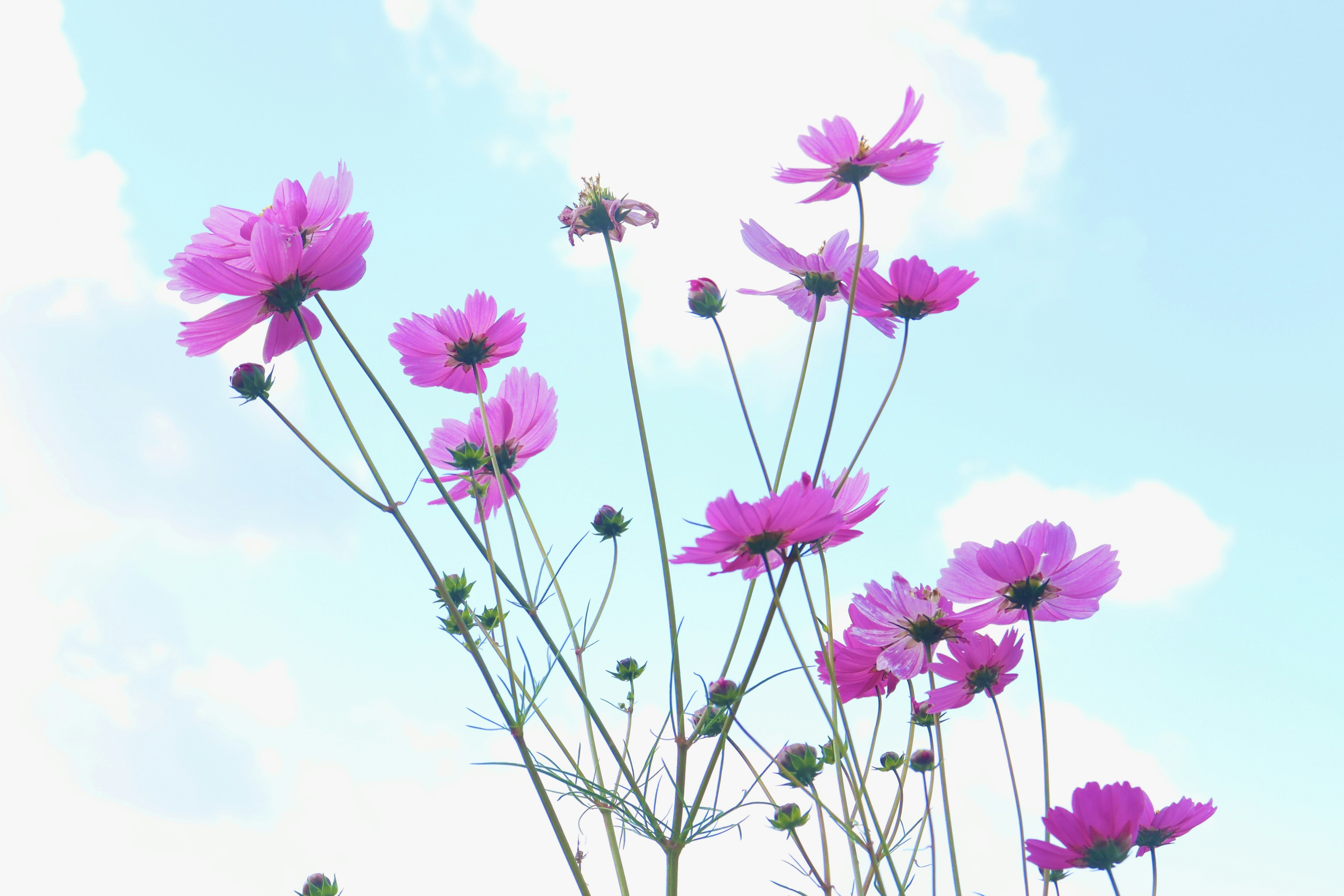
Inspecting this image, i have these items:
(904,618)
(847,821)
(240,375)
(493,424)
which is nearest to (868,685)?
(904,618)

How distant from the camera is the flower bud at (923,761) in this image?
1.36 meters

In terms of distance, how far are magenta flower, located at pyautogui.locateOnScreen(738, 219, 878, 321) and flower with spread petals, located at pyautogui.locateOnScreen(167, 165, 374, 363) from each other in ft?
1.64

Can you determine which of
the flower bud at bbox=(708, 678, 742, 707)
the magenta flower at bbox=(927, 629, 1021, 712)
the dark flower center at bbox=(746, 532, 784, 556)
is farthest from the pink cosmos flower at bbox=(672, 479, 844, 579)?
the magenta flower at bbox=(927, 629, 1021, 712)

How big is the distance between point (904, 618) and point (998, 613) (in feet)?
0.34

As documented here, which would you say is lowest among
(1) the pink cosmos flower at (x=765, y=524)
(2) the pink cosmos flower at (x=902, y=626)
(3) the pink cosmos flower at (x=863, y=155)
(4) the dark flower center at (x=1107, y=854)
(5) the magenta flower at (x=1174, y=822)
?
(4) the dark flower center at (x=1107, y=854)

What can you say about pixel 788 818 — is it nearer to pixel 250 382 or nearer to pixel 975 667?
pixel 975 667

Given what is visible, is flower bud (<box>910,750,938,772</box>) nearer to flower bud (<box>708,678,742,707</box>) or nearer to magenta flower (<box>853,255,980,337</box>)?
flower bud (<box>708,678,742,707</box>)

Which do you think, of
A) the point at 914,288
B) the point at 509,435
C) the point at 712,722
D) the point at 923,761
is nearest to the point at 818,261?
the point at 914,288

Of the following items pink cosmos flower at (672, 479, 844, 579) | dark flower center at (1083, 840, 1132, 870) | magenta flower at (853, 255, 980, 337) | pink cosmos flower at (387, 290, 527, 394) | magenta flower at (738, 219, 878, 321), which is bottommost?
dark flower center at (1083, 840, 1132, 870)

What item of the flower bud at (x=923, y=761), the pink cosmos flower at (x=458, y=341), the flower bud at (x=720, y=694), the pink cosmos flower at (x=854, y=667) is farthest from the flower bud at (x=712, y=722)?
the pink cosmos flower at (x=458, y=341)

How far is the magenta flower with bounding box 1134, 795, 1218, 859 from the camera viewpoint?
3.05 feet

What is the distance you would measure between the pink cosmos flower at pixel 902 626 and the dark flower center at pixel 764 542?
25 centimetres

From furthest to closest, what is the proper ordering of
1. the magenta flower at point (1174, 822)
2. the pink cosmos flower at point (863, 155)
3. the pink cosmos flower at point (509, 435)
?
the pink cosmos flower at point (509, 435), the pink cosmos flower at point (863, 155), the magenta flower at point (1174, 822)

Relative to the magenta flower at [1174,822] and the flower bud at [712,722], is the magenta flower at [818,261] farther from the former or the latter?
the magenta flower at [1174,822]
